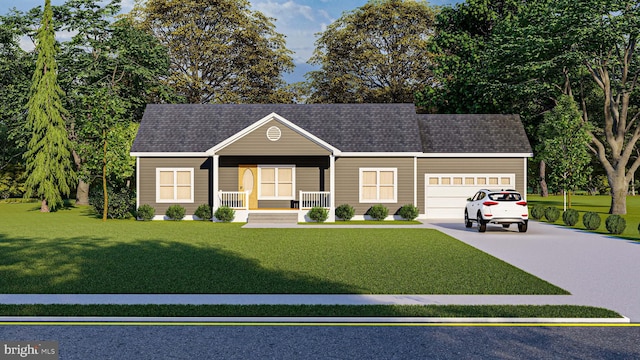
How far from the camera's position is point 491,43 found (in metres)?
36.8

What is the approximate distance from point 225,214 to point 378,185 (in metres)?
8.42

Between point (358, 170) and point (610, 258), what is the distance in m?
17.0

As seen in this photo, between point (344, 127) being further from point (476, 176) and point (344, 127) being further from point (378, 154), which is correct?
point (476, 176)

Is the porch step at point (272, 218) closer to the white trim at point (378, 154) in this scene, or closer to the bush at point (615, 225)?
the white trim at point (378, 154)

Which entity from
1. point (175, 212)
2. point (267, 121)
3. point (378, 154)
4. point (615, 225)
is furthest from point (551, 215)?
point (175, 212)

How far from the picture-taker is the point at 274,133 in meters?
28.6

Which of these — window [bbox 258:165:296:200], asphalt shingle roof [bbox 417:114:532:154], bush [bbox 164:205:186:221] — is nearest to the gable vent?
window [bbox 258:165:296:200]

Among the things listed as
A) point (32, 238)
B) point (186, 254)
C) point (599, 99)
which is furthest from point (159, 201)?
point (599, 99)

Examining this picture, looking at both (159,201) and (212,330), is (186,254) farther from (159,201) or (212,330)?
(159,201)

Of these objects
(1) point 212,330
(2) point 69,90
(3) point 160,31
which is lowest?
(1) point 212,330

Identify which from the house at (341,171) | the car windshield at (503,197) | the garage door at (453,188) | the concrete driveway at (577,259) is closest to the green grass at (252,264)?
the concrete driveway at (577,259)

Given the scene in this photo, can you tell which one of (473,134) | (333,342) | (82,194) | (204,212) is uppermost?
(473,134)

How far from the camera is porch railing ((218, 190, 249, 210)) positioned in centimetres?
2908

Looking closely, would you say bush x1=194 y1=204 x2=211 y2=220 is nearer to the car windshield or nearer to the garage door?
the garage door
